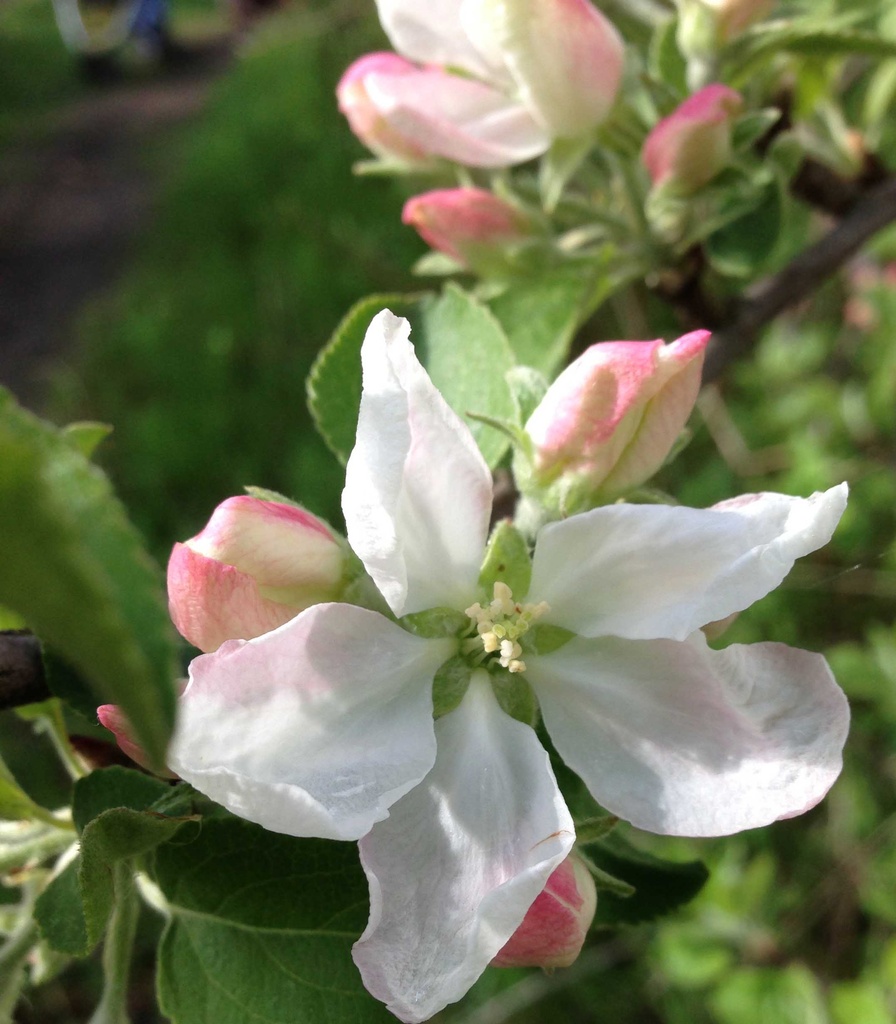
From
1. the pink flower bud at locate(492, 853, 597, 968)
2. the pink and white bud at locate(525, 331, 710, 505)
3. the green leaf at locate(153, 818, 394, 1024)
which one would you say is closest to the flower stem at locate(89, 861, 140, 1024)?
the green leaf at locate(153, 818, 394, 1024)

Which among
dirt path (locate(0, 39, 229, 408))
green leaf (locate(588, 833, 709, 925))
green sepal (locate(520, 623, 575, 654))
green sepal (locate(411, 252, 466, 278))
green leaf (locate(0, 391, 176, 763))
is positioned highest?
green leaf (locate(0, 391, 176, 763))

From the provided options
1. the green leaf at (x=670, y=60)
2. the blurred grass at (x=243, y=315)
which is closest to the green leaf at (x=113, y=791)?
the green leaf at (x=670, y=60)

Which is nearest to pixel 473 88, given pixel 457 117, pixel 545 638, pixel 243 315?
pixel 457 117

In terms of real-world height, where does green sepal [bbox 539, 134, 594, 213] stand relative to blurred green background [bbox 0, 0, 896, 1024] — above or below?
above

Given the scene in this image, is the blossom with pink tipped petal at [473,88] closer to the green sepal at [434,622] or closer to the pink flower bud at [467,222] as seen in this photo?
the pink flower bud at [467,222]

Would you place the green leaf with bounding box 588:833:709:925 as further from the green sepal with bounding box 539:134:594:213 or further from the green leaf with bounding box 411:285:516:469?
the green sepal with bounding box 539:134:594:213

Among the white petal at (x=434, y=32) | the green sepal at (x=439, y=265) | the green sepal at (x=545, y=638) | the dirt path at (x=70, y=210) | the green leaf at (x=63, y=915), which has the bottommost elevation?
the dirt path at (x=70, y=210)
